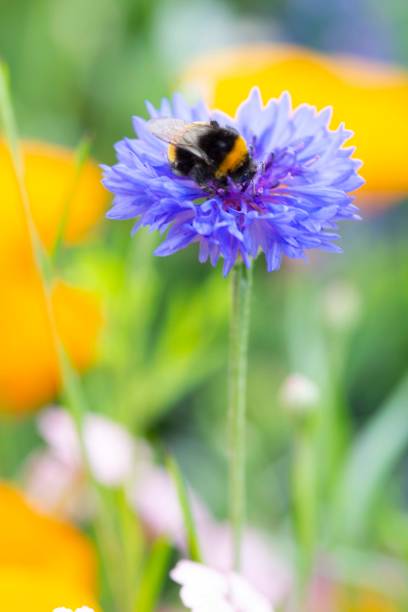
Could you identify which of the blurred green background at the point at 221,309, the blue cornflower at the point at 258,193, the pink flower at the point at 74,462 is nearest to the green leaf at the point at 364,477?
the blurred green background at the point at 221,309

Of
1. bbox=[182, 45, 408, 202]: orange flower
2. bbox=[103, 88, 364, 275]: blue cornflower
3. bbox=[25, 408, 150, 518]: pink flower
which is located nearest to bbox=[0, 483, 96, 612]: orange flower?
bbox=[25, 408, 150, 518]: pink flower

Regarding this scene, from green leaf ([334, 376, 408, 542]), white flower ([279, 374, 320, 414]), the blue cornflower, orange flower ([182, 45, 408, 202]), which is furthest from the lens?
orange flower ([182, 45, 408, 202])

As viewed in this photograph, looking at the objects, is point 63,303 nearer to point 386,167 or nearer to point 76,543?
point 76,543

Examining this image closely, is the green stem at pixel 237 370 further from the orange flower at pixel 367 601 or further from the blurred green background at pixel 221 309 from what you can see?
the orange flower at pixel 367 601

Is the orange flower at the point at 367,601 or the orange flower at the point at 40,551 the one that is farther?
the orange flower at the point at 367,601

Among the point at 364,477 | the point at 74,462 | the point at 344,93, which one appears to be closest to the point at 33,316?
the point at 74,462

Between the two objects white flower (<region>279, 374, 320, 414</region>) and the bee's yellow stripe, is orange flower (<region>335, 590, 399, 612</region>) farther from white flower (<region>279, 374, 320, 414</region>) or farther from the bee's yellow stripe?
the bee's yellow stripe
